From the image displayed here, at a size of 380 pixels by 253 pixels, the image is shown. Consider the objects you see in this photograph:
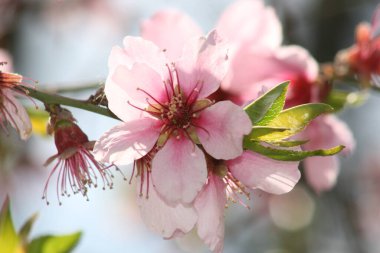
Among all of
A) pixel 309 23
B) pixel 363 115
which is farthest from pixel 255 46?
pixel 363 115

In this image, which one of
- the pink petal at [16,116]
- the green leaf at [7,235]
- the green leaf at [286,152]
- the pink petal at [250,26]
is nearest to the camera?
the green leaf at [286,152]

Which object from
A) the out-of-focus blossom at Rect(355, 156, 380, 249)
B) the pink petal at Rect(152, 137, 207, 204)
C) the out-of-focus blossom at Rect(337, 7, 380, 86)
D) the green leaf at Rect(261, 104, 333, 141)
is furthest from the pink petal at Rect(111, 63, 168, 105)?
the out-of-focus blossom at Rect(355, 156, 380, 249)

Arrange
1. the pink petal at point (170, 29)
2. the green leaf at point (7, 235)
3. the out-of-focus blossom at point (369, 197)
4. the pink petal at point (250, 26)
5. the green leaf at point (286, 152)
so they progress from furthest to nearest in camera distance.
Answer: the out-of-focus blossom at point (369, 197) → the pink petal at point (250, 26) → the pink petal at point (170, 29) → the green leaf at point (7, 235) → the green leaf at point (286, 152)

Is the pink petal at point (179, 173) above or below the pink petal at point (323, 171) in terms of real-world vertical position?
above

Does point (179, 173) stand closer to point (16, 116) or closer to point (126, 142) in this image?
point (126, 142)

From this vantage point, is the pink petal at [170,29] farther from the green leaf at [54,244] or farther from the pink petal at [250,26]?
the green leaf at [54,244]

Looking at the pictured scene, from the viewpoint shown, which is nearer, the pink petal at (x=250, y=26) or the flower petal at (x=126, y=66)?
the flower petal at (x=126, y=66)

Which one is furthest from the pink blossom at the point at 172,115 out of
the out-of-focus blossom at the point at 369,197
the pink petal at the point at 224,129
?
the out-of-focus blossom at the point at 369,197
